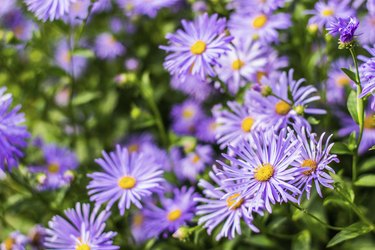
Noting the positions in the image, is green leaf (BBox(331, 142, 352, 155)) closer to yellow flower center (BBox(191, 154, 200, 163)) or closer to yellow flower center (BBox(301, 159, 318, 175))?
yellow flower center (BBox(301, 159, 318, 175))

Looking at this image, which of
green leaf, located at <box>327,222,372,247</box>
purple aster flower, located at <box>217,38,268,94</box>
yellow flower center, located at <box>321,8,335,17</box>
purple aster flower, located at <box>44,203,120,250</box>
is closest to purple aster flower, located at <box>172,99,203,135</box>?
purple aster flower, located at <box>217,38,268,94</box>

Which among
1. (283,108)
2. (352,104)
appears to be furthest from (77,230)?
(352,104)

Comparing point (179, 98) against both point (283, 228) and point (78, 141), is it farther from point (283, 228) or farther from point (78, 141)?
point (283, 228)

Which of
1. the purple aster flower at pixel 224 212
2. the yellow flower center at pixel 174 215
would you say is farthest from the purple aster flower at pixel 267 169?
the yellow flower center at pixel 174 215

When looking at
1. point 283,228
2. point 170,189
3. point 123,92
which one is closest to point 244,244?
point 283,228


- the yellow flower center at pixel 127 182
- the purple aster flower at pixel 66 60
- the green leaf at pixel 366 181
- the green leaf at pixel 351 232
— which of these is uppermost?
the purple aster flower at pixel 66 60

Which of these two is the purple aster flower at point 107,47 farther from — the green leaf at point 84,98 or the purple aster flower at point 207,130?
the purple aster flower at point 207,130
